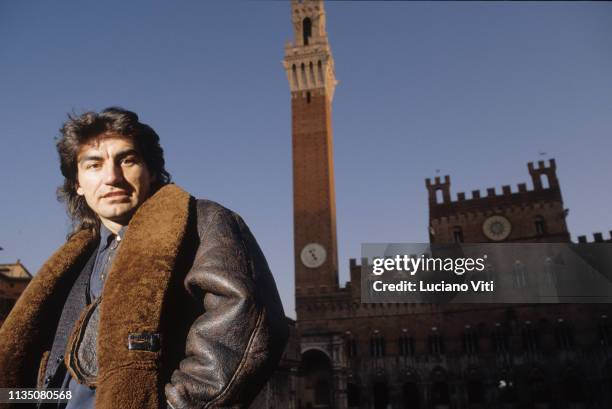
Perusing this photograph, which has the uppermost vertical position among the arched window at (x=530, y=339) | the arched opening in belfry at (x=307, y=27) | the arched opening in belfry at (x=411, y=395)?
the arched opening in belfry at (x=307, y=27)

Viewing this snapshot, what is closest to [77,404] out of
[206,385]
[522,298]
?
[206,385]

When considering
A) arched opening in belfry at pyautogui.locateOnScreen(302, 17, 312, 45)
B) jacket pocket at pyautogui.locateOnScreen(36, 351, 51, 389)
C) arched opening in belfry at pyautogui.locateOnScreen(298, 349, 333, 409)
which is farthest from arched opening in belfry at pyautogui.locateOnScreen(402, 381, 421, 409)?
jacket pocket at pyautogui.locateOnScreen(36, 351, 51, 389)

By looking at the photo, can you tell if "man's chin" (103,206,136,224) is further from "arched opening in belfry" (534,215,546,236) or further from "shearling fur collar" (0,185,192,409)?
"arched opening in belfry" (534,215,546,236)

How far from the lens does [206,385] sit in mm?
1471

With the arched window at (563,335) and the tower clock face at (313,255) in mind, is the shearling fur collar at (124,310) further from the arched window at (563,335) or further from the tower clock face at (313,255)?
the arched window at (563,335)

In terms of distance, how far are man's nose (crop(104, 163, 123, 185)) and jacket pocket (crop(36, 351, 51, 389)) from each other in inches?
31.0

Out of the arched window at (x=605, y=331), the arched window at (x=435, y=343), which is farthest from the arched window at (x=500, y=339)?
the arched window at (x=605, y=331)

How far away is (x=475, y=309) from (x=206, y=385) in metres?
29.6

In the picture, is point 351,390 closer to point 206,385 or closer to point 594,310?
point 594,310

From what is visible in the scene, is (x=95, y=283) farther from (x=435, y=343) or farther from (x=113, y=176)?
(x=435, y=343)

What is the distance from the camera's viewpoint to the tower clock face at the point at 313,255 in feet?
102

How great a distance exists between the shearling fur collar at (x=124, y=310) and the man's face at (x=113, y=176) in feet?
0.49

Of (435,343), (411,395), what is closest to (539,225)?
(435,343)

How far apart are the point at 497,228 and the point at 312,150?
42.3 feet
